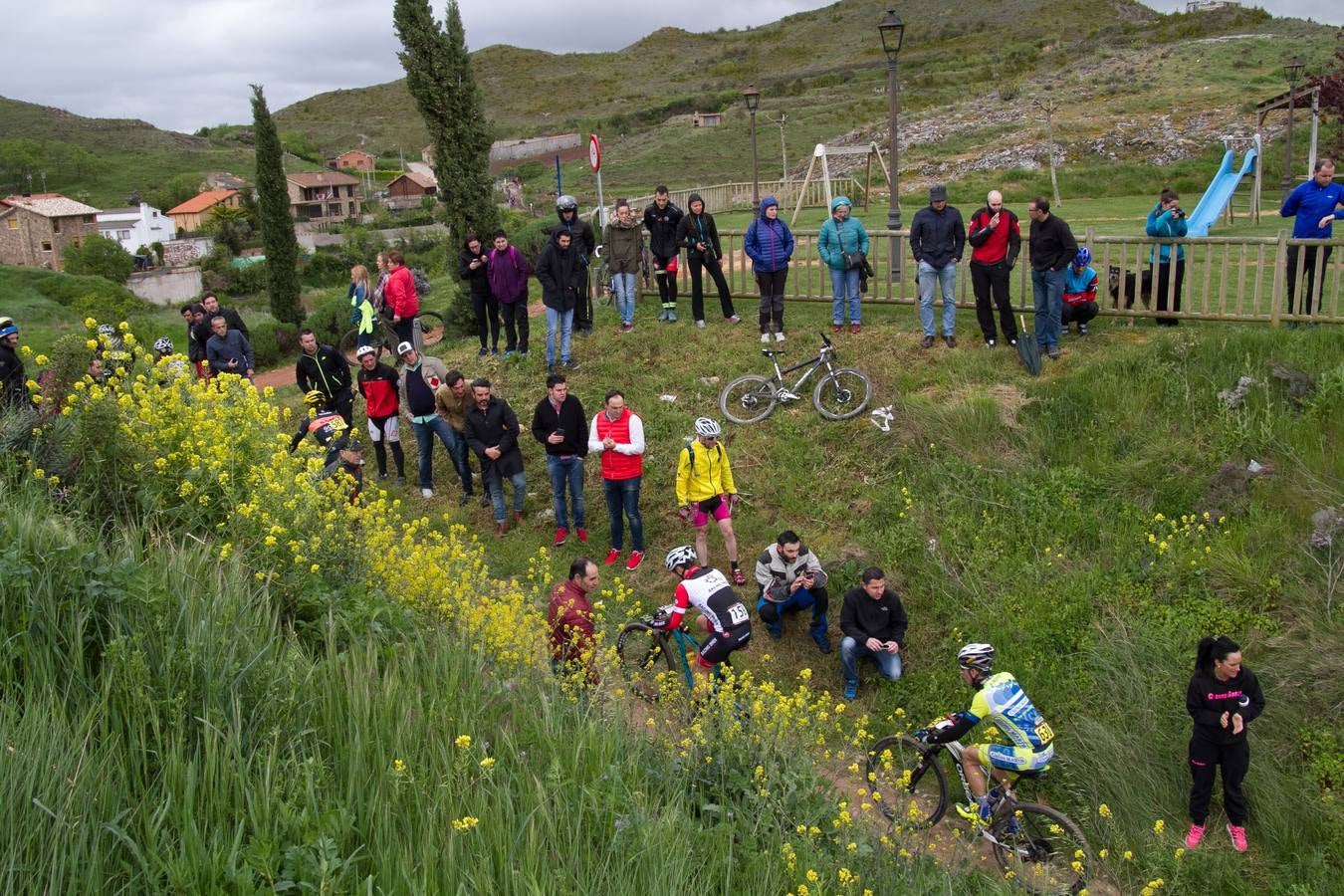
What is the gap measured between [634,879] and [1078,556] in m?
6.03

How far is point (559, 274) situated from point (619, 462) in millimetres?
4221

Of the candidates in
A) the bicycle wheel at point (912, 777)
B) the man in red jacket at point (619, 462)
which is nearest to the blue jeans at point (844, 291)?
the man in red jacket at point (619, 462)

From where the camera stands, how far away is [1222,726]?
6.28m

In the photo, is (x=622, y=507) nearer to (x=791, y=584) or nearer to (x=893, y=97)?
(x=791, y=584)

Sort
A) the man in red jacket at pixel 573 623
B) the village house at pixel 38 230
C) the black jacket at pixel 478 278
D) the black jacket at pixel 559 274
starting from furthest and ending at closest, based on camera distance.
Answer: the village house at pixel 38 230, the black jacket at pixel 478 278, the black jacket at pixel 559 274, the man in red jacket at pixel 573 623

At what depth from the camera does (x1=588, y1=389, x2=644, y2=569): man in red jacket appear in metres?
10.2

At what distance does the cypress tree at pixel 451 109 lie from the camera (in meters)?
18.1

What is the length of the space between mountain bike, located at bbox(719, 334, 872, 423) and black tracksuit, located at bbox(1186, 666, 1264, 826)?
551cm

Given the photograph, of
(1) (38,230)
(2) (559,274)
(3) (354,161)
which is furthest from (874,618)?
(3) (354,161)

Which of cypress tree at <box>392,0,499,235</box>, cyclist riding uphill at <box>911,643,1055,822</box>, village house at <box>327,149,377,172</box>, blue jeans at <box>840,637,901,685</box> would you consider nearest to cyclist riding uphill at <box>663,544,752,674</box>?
blue jeans at <box>840,637,901,685</box>

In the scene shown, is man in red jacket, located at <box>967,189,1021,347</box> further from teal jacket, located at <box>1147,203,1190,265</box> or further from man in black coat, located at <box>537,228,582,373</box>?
man in black coat, located at <box>537,228,582,373</box>

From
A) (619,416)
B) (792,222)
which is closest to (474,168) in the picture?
(792,222)

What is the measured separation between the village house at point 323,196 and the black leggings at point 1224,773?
286 feet

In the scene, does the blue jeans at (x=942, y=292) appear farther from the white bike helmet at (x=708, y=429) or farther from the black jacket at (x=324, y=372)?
the black jacket at (x=324, y=372)
